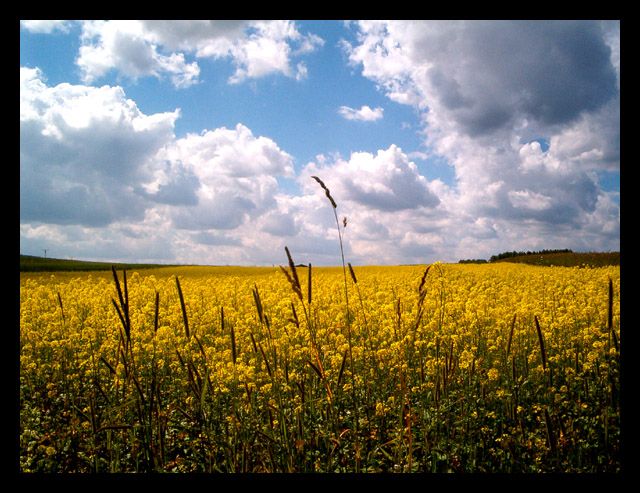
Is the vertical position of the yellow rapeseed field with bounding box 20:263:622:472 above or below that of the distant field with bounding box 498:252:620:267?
below

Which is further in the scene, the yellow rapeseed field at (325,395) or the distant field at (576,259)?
the distant field at (576,259)

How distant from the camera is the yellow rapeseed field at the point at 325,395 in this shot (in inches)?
105

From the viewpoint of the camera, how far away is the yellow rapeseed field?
8.79ft

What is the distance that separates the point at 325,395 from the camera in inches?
162

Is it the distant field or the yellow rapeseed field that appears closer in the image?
the yellow rapeseed field

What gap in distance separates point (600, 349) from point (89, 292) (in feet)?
33.2

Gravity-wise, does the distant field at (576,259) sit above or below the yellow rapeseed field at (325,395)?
above

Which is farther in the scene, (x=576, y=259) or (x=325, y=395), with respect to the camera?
(x=576, y=259)

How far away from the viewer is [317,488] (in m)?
1.71
